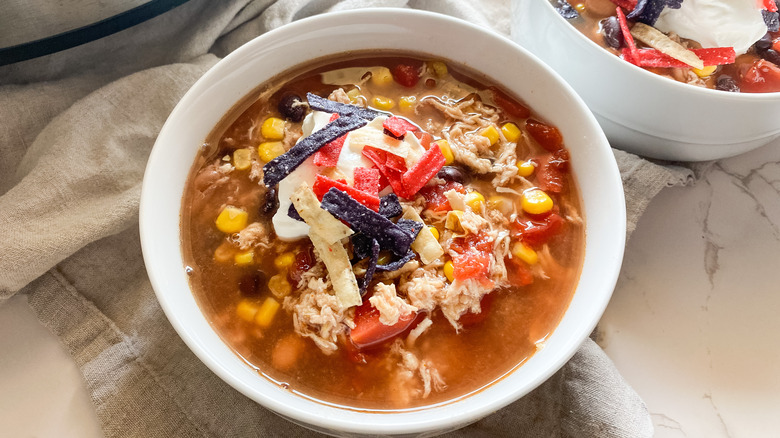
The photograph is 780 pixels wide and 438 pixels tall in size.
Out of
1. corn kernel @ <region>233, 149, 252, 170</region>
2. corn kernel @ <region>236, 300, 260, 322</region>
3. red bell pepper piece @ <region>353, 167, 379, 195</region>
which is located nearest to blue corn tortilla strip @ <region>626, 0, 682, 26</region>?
red bell pepper piece @ <region>353, 167, 379, 195</region>

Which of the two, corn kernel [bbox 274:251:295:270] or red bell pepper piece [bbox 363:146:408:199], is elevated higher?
red bell pepper piece [bbox 363:146:408:199]

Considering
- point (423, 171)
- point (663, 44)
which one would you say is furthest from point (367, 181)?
point (663, 44)

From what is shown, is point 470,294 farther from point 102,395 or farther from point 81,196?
point 81,196

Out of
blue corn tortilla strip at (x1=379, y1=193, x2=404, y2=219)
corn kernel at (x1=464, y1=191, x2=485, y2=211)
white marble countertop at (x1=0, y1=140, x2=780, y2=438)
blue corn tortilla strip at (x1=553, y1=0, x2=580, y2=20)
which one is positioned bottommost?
white marble countertop at (x1=0, y1=140, x2=780, y2=438)

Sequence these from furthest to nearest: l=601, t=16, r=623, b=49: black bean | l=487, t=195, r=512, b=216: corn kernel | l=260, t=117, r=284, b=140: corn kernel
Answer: l=601, t=16, r=623, b=49: black bean
l=260, t=117, r=284, b=140: corn kernel
l=487, t=195, r=512, b=216: corn kernel

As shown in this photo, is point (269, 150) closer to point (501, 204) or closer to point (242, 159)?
point (242, 159)

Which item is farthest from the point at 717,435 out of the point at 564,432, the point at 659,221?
the point at 659,221

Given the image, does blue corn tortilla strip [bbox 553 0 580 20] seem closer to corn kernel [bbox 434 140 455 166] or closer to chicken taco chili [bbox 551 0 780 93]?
chicken taco chili [bbox 551 0 780 93]

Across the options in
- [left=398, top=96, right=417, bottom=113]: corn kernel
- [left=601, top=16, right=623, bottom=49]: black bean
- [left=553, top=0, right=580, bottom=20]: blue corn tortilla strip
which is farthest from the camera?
[left=553, top=0, right=580, bottom=20]: blue corn tortilla strip
